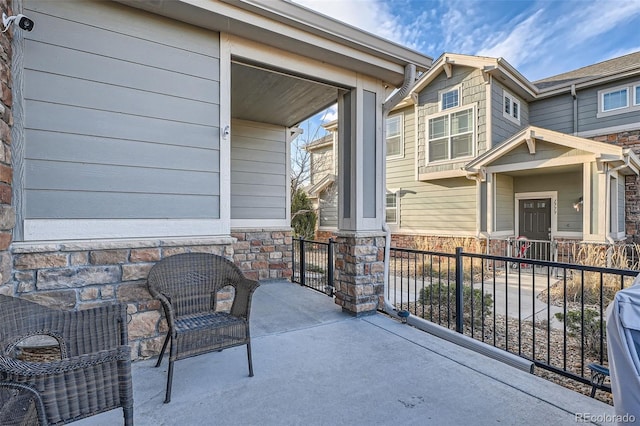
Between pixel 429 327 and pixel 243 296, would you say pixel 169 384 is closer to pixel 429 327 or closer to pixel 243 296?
pixel 243 296

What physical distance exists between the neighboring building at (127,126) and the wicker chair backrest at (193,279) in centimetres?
19

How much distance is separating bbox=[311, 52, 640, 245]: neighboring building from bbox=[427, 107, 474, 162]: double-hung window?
0.03m

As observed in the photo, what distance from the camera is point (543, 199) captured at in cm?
857

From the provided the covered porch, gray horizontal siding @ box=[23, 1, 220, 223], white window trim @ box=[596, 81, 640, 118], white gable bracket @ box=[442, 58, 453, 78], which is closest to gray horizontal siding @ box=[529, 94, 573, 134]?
white window trim @ box=[596, 81, 640, 118]

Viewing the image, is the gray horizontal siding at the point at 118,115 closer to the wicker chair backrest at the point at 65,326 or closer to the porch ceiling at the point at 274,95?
the porch ceiling at the point at 274,95

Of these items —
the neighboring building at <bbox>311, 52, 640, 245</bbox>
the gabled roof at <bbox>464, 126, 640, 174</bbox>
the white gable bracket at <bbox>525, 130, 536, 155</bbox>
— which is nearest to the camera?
the gabled roof at <bbox>464, 126, 640, 174</bbox>

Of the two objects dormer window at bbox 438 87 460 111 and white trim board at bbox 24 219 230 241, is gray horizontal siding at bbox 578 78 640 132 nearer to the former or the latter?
dormer window at bbox 438 87 460 111

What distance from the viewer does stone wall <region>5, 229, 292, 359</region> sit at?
7.27ft

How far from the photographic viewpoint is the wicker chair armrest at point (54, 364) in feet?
4.02

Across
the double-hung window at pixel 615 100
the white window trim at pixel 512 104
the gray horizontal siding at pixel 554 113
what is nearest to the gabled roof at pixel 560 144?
the white window trim at pixel 512 104

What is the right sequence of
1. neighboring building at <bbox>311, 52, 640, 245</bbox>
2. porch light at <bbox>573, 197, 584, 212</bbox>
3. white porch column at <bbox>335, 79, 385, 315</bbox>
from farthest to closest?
porch light at <bbox>573, 197, 584, 212</bbox>, neighboring building at <bbox>311, 52, 640, 245</bbox>, white porch column at <bbox>335, 79, 385, 315</bbox>

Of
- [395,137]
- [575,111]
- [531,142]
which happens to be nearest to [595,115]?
[575,111]

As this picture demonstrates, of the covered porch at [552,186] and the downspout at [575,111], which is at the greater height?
the downspout at [575,111]

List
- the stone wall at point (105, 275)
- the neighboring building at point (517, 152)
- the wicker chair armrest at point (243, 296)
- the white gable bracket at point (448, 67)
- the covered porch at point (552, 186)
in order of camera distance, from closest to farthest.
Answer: the stone wall at point (105, 275) → the wicker chair armrest at point (243, 296) → the covered porch at point (552, 186) → the neighboring building at point (517, 152) → the white gable bracket at point (448, 67)
